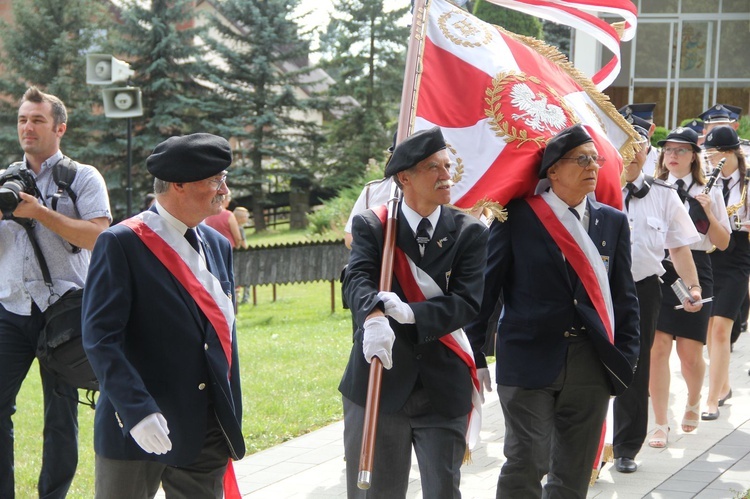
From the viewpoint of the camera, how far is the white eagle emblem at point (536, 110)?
18.7 ft

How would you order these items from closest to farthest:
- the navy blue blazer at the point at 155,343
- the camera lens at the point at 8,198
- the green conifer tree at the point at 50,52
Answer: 1. the navy blue blazer at the point at 155,343
2. the camera lens at the point at 8,198
3. the green conifer tree at the point at 50,52

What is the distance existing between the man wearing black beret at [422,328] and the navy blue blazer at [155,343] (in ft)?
2.15

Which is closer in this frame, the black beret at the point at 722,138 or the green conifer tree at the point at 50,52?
the black beret at the point at 722,138

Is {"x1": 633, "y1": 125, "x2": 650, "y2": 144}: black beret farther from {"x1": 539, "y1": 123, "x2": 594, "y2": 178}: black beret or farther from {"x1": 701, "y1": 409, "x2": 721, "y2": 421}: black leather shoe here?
{"x1": 539, "y1": 123, "x2": 594, "y2": 178}: black beret

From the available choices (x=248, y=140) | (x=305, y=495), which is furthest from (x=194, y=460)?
(x=248, y=140)

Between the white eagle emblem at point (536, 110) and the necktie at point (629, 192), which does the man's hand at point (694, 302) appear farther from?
the white eagle emblem at point (536, 110)

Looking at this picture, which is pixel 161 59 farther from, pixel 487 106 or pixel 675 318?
pixel 487 106

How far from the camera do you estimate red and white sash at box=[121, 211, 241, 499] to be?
3912mm

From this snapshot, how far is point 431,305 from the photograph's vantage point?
4184 mm

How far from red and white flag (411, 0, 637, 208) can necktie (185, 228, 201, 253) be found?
173 centimetres

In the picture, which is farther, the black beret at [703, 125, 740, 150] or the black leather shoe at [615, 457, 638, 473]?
the black beret at [703, 125, 740, 150]

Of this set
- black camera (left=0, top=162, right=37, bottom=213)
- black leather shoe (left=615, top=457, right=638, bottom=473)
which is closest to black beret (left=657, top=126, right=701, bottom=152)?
black leather shoe (left=615, top=457, right=638, bottom=473)

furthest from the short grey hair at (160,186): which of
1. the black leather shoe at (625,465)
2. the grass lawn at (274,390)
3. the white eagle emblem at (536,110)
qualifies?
the black leather shoe at (625,465)

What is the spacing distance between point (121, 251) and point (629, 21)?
4.39 meters
